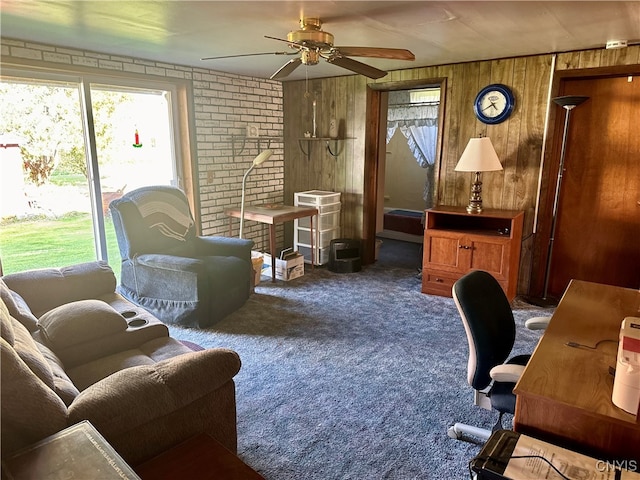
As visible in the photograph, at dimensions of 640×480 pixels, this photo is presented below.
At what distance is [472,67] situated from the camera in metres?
4.11

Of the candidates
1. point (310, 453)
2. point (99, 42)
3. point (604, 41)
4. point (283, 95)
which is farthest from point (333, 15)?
point (283, 95)

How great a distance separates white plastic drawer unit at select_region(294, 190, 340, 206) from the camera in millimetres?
4926

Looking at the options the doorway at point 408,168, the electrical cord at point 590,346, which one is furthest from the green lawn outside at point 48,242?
the electrical cord at point 590,346

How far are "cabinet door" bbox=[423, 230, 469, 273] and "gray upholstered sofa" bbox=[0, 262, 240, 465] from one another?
2.66 m

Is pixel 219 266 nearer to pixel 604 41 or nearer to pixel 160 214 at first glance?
pixel 160 214

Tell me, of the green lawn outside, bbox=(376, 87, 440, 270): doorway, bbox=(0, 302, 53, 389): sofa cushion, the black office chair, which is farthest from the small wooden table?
bbox=(376, 87, 440, 270): doorway

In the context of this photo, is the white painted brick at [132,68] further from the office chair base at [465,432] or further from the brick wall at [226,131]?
the office chair base at [465,432]

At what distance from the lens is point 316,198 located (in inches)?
194

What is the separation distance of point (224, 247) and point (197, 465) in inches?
104

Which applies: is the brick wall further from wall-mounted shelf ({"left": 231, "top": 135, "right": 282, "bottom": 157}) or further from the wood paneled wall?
the wood paneled wall

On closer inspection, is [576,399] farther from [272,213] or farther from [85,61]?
[85,61]

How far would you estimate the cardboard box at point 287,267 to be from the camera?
4531mm

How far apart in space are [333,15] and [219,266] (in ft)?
6.66

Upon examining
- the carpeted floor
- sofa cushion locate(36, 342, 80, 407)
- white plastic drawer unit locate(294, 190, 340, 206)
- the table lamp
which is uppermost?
the table lamp
